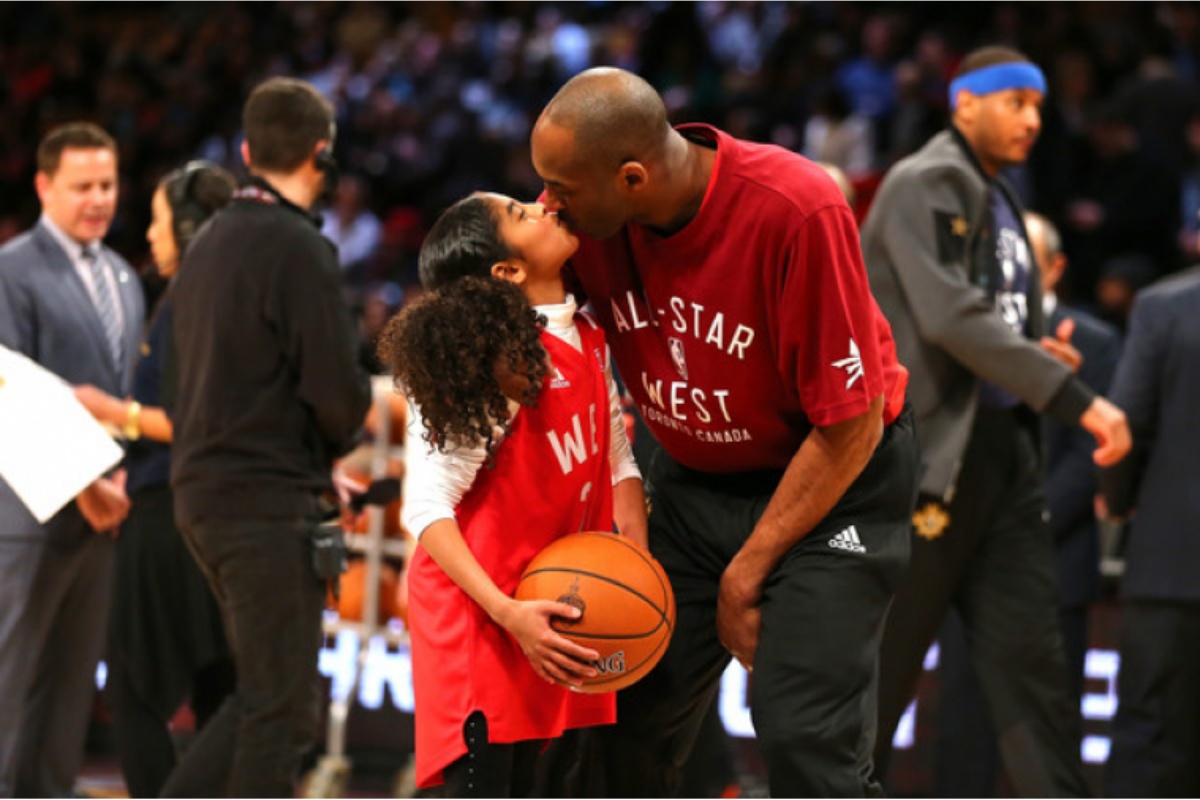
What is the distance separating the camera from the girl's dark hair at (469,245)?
339cm

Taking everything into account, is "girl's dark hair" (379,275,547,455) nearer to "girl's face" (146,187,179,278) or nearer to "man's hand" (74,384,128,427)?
"man's hand" (74,384,128,427)

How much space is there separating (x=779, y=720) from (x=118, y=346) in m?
3.10

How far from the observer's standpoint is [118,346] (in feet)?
17.9

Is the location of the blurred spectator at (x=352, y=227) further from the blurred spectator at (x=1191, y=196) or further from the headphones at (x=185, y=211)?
the headphones at (x=185, y=211)

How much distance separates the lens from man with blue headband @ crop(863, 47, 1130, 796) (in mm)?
4672

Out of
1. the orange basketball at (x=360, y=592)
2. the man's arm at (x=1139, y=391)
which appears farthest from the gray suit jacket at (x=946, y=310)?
the orange basketball at (x=360, y=592)

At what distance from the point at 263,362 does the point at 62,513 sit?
99cm

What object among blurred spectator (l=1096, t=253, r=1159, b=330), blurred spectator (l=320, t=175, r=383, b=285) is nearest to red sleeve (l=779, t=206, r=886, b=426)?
blurred spectator (l=1096, t=253, r=1159, b=330)

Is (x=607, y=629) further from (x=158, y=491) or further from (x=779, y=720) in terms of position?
(x=158, y=491)

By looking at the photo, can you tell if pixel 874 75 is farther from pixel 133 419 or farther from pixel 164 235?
pixel 133 419

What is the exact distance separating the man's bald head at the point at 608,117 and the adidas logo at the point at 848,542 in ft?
3.13

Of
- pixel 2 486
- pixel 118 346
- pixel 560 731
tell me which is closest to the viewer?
pixel 560 731

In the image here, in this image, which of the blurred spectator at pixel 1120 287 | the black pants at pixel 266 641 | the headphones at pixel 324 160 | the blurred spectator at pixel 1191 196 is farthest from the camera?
the blurred spectator at pixel 1191 196

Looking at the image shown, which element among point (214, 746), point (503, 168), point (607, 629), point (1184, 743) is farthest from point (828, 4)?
point (607, 629)
